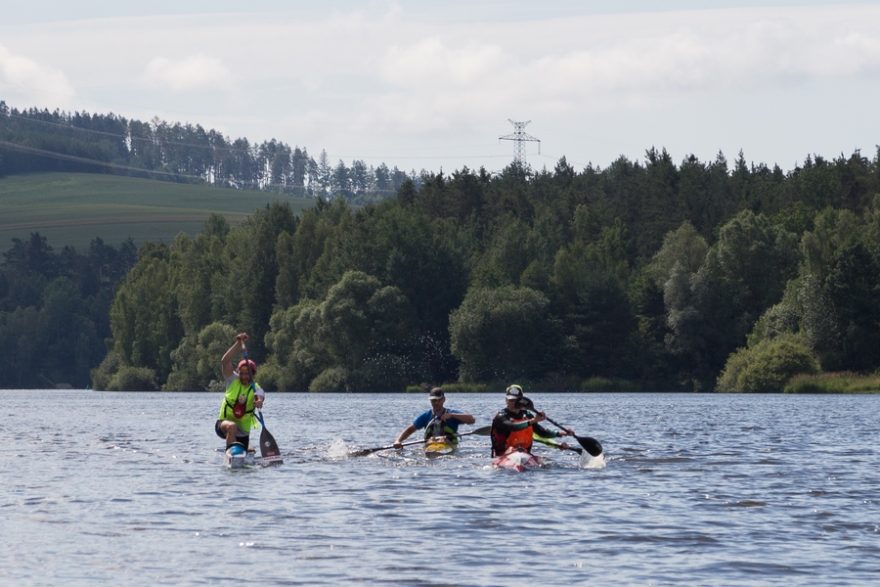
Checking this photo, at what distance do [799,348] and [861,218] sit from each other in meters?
41.8

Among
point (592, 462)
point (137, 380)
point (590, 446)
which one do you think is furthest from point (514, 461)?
point (137, 380)

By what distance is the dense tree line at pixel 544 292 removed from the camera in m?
112

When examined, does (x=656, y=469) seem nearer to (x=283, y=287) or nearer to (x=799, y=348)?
(x=799, y=348)

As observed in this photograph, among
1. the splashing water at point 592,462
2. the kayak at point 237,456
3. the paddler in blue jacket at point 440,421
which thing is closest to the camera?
the kayak at point 237,456

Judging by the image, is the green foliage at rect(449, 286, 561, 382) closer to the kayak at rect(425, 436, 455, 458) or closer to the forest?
the forest

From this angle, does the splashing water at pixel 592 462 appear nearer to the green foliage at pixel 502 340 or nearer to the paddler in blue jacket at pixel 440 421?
the paddler in blue jacket at pixel 440 421

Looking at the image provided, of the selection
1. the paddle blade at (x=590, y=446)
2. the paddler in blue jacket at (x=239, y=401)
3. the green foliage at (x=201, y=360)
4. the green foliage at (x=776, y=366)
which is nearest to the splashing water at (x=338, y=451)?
the paddler in blue jacket at (x=239, y=401)

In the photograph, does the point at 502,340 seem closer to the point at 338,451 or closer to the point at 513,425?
the point at 338,451

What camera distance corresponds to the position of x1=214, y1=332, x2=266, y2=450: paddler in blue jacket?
33812 millimetres

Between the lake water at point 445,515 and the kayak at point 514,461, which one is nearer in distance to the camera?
the lake water at point 445,515

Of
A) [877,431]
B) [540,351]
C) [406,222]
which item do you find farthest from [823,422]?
[406,222]

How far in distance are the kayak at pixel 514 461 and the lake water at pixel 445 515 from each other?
401mm

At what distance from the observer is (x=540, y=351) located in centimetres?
12319

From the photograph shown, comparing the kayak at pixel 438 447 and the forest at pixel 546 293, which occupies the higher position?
the forest at pixel 546 293
